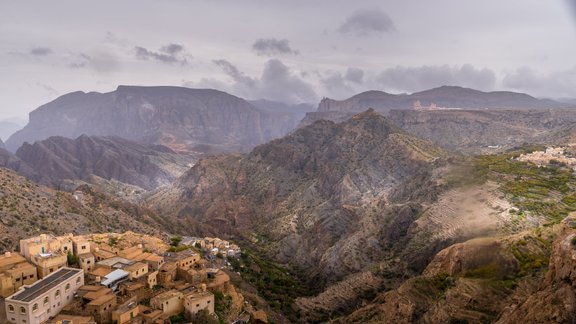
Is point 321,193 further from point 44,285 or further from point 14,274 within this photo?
point 44,285

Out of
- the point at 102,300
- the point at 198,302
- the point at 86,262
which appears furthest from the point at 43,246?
the point at 198,302

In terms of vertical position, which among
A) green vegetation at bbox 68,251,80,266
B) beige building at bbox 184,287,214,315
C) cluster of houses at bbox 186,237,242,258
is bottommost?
cluster of houses at bbox 186,237,242,258

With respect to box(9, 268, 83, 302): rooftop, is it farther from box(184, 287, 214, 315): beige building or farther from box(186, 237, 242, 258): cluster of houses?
box(186, 237, 242, 258): cluster of houses

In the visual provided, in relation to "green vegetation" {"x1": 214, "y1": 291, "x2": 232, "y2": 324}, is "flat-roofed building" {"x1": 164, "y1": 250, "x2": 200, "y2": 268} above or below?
above

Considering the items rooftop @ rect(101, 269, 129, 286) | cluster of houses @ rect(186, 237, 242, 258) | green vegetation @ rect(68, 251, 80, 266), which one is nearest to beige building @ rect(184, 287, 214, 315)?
rooftop @ rect(101, 269, 129, 286)

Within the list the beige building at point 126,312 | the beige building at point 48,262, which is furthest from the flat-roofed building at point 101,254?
the beige building at point 126,312

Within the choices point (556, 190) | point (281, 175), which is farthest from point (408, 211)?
point (281, 175)

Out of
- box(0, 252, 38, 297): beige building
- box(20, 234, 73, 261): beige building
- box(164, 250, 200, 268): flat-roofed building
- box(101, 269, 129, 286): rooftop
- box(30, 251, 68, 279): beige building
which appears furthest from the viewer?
box(164, 250, 200, 268): flat-roofed building
